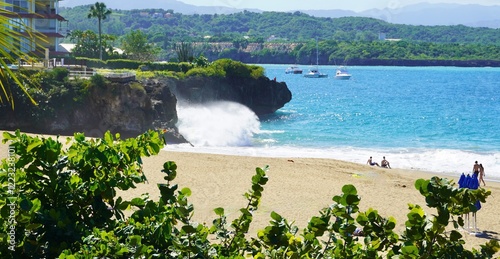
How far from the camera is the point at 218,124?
45.2 metres

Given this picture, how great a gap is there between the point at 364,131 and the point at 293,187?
2878 centimetres

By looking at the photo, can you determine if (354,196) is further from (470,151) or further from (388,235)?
(470,151)

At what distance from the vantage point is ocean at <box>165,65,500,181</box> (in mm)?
35125

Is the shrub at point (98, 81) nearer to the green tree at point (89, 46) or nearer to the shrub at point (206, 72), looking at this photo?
the shrub at point (206, 72)

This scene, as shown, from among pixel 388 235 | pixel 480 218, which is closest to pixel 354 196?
pixel 388 235

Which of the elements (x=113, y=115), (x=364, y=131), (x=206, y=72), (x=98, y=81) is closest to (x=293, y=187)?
(x=113, y=115)

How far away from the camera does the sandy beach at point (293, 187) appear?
60.1 ft

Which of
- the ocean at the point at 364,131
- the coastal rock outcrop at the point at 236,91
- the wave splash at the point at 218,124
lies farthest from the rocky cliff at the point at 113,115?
the coastal rock outcrop at the point at 236,91

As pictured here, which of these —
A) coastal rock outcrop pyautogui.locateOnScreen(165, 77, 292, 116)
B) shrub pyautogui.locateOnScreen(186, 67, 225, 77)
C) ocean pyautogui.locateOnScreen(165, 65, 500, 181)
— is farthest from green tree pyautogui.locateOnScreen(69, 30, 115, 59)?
ocean pyautogui.locateOnScreen(165, 65, 500, 181)

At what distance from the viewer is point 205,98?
51.7 metres

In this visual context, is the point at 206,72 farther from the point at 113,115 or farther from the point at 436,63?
the point at 436,63

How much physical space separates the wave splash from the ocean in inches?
2.0

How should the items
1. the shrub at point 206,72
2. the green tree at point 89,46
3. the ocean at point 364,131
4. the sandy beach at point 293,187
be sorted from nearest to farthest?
1. the sandy beach at point 293,187
2. the ocean at point 364,131
3. the shrub at point 206,72
4. the green tree at point 89,46

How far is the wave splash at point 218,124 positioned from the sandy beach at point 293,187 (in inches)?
463
